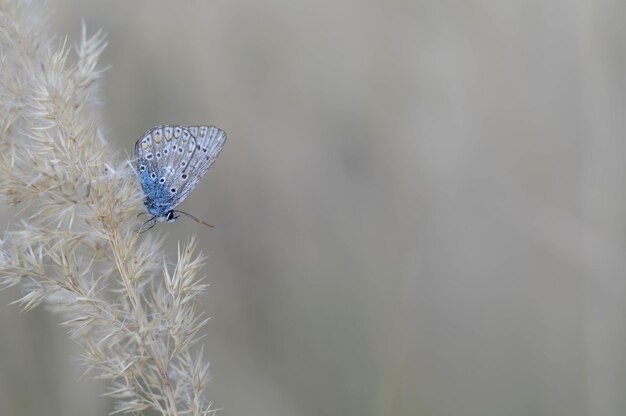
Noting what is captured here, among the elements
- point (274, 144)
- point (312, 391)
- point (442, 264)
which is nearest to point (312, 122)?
point (274, 144)

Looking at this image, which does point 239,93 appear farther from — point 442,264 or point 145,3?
point 442,264

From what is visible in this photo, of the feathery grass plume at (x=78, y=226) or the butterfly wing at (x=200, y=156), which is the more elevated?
the butterfly wing at (x=200, y=156)

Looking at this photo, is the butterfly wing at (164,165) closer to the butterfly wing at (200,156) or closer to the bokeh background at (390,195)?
the butterfly wing at (200,156)

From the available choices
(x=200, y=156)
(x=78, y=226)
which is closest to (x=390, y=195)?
(x=200, y=156)

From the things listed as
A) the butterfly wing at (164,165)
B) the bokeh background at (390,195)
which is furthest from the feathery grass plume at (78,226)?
the bokeh background at (390,195)

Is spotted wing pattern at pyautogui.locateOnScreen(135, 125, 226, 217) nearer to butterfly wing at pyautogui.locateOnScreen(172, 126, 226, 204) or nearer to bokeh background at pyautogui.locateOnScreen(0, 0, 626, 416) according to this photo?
butterfly wing at pyautogui.locateOnScreen(172, 126, 226, 204)

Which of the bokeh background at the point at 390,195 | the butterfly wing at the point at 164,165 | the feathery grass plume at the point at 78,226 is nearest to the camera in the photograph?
the feathery grass plume at the point at 78,226
